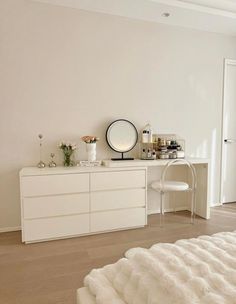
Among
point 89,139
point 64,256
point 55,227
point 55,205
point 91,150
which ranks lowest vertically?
point 64,256

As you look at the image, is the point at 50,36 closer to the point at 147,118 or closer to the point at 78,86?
the point at 78,86

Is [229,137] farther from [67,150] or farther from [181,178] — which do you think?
[67,150]

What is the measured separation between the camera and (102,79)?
10.3ft

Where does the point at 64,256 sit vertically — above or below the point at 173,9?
below

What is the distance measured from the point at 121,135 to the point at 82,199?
0.97 m

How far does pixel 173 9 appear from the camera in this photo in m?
2.97

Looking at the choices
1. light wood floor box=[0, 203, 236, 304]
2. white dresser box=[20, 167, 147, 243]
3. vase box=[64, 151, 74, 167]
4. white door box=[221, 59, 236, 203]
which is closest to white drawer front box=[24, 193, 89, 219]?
white dresser box=[20, 167, 147, 243]

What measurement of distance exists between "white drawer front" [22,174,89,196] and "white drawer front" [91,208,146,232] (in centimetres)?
36

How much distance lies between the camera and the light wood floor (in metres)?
1.80

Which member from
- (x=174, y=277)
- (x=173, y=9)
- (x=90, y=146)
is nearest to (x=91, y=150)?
(x=90, y=146)

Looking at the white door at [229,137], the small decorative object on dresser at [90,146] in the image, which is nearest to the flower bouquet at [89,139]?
the small decorative object on dresser at [90,146]

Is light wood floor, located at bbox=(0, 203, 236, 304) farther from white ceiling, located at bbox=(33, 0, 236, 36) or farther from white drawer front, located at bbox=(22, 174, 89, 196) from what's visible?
white ceiling, located at bbox=(33, 0, 236, 36)

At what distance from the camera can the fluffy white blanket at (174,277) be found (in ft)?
2.75

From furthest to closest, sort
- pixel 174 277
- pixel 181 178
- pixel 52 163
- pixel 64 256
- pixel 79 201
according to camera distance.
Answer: pixel 181 178 < pixel 52 163 < pixel 79 201 < pixel 64 256 < pixel 174 277
